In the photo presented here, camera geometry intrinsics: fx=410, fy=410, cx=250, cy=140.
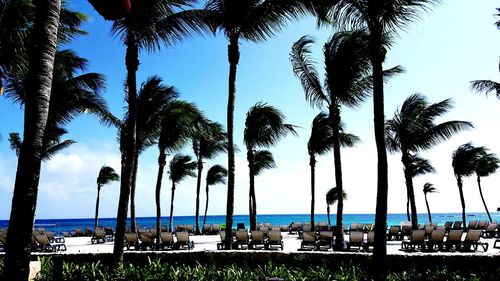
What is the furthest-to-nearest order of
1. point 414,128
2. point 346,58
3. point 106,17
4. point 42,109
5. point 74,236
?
1. point 74,236
2. point 414,128
3. point 346,58
4. point 42,109
5. point 106,17

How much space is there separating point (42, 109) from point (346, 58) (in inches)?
462

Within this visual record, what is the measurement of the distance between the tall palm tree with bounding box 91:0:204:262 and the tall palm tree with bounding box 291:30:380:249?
19.8 ft

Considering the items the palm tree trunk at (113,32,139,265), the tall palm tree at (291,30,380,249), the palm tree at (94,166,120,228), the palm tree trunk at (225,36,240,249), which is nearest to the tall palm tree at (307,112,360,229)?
the tall palm tree at (291,30,380,249)

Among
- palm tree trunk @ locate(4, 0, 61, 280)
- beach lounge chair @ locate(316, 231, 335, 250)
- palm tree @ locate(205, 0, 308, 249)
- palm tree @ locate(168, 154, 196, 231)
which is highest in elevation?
palm tree @ locate(205, 0, 308, 249)

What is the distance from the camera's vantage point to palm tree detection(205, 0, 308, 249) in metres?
12.7

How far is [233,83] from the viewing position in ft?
45.1

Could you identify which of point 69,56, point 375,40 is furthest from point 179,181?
point 375,40

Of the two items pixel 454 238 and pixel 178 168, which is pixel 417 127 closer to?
pixel 454 238

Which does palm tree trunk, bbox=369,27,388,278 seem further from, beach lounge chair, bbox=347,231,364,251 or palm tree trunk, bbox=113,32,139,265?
beach lounge chair, bbox=347,231,364,251

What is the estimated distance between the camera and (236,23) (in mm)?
13141

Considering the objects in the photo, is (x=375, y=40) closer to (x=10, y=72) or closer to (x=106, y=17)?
(x=106, y=17)

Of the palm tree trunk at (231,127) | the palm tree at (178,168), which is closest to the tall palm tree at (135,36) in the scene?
the palm tree trunk at (231,127)

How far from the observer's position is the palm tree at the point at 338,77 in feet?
48.9

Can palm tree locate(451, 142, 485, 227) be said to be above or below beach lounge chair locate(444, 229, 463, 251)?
above
